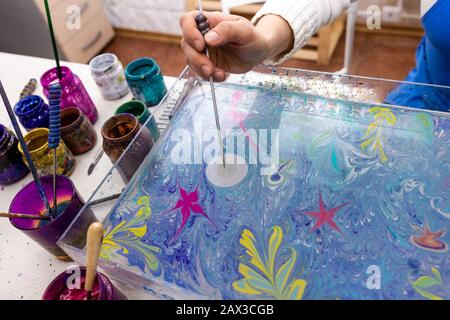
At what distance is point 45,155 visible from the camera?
761 millimetres

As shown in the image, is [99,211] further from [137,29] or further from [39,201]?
[137,29]

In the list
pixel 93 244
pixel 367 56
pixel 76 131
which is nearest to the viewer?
pixel 93 244

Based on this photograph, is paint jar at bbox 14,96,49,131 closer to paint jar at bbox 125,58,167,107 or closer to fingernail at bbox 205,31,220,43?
paint jar at bbox 125,58,167,107

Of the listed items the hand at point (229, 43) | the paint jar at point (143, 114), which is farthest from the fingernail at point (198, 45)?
A: the paint jar at point (143, 114)

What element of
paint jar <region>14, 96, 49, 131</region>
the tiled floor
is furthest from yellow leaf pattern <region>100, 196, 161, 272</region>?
the tiled floor

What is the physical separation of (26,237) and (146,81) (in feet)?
1.40

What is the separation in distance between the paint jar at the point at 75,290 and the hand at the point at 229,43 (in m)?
0.39

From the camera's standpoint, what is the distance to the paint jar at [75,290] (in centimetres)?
54

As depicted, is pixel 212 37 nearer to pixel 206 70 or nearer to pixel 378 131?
pixel 206 70

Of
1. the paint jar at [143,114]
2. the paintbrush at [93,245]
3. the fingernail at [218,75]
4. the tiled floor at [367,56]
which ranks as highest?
the fingernail at [218,75]

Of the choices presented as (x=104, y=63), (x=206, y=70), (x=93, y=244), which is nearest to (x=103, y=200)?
(x=93, y=244)

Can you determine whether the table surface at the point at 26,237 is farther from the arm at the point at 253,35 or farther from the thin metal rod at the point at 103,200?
the arm at the point at 253,35

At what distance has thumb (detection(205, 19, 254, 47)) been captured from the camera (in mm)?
639

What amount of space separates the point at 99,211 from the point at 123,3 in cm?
209
